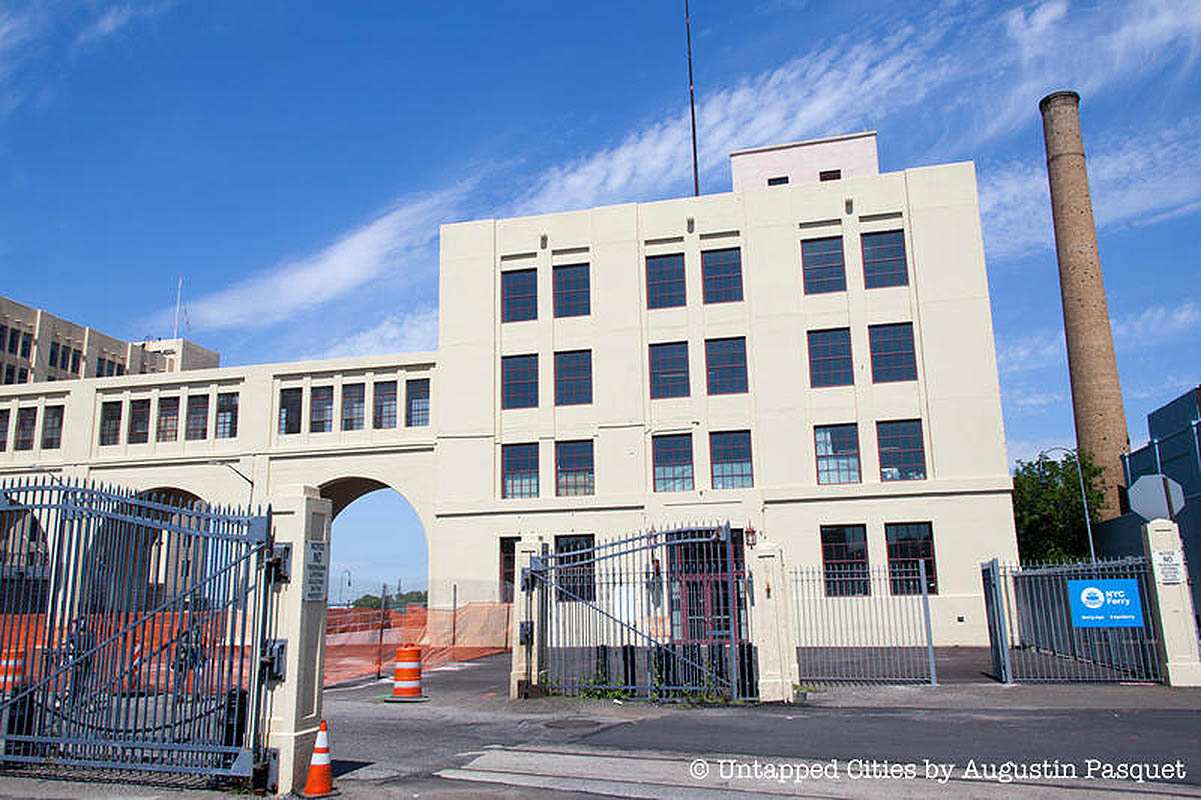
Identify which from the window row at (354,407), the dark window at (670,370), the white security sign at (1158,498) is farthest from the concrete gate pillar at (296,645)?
the window row at (354,407)

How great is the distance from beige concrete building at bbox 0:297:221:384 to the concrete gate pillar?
65819 mm

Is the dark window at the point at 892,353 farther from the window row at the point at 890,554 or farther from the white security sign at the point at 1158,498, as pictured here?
the white security sign at the point at 1158,498

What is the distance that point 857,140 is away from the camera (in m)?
40.8

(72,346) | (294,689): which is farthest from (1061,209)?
(72,346)

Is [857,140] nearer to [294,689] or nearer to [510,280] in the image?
[510,280]

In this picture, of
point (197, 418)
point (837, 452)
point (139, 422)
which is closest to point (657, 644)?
point (837, 452)

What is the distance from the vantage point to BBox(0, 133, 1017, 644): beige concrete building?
106 feet

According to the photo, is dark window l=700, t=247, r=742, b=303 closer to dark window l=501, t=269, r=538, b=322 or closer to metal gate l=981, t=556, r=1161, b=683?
dark window l=501, t=269, r=538, b=322

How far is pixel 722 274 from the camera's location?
1385 inches

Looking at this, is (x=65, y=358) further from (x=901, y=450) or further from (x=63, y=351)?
(x=901, y=450)

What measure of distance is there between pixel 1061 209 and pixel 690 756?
150 feet

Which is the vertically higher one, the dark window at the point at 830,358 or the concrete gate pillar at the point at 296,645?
the dark window at the point at 830,358

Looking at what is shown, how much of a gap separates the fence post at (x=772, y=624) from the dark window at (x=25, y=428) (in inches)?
1541

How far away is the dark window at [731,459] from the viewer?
33531 mm
